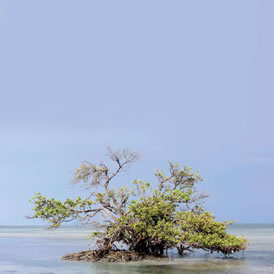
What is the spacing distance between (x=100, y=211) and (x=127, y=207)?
5.71ft

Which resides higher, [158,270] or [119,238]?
[119,238]

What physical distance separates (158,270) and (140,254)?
3.79 metres

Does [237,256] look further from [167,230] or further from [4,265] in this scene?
[4,265]

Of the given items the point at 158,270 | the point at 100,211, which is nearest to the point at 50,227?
the point at 100,211

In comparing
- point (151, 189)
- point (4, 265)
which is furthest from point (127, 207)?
point (4, 265)

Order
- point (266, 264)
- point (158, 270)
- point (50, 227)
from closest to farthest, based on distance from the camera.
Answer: point (158, 270) → point (266, 264) → point (50, 227)

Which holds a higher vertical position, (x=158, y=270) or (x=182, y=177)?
(x=182, y=177)

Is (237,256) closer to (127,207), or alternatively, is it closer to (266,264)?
(266,264)

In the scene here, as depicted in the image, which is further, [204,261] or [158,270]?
[204,261]

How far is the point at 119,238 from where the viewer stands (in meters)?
24.9

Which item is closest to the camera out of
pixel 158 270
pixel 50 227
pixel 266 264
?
pixel 158 270

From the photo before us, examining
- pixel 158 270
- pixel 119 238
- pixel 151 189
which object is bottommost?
pixel 158 270

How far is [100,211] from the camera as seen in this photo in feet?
83.0

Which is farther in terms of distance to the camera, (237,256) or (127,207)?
(237,256)
